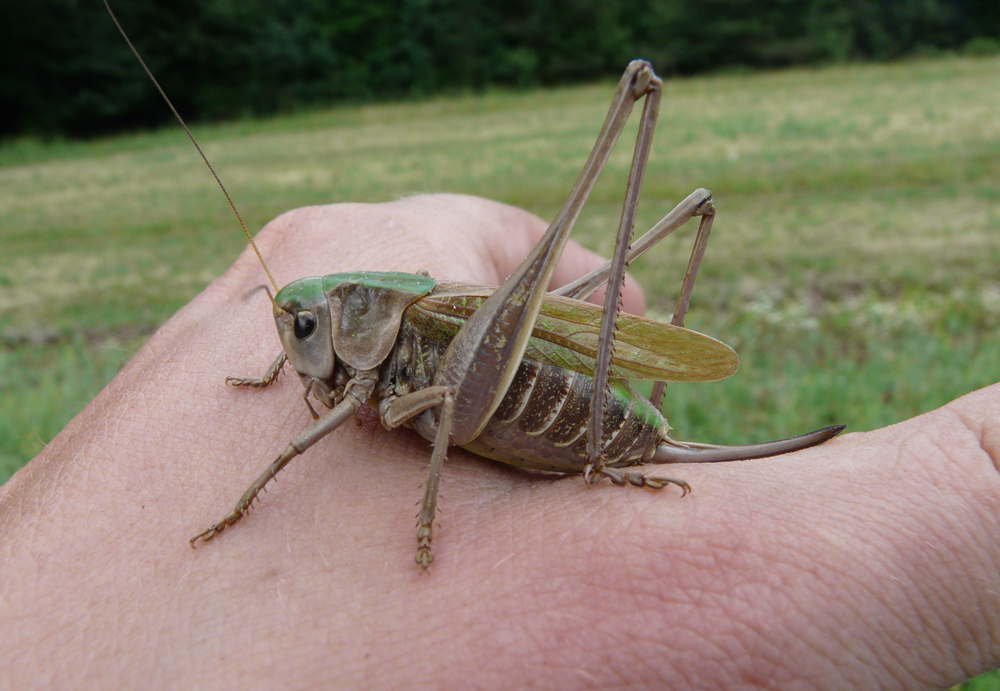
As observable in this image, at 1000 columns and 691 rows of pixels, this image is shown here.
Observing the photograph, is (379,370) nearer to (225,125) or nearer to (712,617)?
(712,617)

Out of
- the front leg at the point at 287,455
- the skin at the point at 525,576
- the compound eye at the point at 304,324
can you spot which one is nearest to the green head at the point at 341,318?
the compound eye at the point at 304,324

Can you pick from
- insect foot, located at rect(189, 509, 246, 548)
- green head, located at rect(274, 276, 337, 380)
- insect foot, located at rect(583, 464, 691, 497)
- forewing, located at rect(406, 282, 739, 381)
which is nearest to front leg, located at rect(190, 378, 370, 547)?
insect foot, located at rect(189, 509, 246, 548)

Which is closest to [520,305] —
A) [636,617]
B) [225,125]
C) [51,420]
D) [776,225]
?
[636,617]

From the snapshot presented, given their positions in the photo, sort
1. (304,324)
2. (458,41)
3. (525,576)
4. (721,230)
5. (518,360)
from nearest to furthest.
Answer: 1. (525,576)
2. (518,360)
3. (304,324)
4. (721,230)
5. (458,41)

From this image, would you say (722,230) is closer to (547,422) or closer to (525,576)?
(547,422)

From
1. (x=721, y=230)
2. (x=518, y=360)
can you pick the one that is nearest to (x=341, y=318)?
(x=518, y=360)

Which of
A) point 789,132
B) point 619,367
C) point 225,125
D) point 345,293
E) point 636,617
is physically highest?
point 345,293

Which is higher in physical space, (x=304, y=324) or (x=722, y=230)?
(x=304, y=324)
